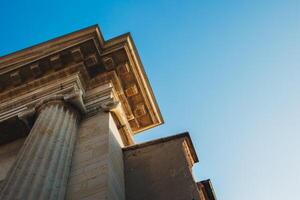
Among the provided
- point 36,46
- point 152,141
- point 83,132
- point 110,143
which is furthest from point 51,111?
point 36,46

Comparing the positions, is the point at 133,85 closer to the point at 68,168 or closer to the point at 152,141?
the point at 152,141

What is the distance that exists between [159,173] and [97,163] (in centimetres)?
151

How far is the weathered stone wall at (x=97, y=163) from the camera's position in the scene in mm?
6781

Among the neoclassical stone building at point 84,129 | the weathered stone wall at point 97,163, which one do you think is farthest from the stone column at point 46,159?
the weathered stone wall at point 97,163

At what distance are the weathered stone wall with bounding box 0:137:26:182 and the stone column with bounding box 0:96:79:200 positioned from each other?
1522mm

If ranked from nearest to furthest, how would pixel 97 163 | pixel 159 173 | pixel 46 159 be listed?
pixel 46 159 → pixel 97 163 → pixel 159 173

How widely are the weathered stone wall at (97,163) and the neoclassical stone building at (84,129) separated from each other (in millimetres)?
24

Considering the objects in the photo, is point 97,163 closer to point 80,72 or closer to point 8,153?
point 8,153

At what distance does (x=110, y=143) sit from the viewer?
837 cm

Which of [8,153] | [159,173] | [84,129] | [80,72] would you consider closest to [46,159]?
[84,129]

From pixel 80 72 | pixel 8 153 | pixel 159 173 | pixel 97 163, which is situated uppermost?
pixel 80 72

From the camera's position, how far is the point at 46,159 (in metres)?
7.20

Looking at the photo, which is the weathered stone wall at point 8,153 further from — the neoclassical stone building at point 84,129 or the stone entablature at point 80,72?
the stone entablature at point 80,72

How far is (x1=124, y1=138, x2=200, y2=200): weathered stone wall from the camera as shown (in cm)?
754
